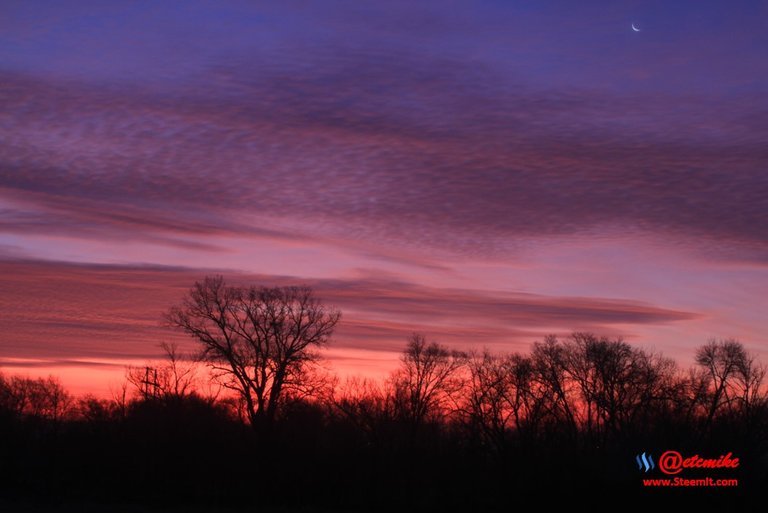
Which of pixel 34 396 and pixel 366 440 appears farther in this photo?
pixel 34 396

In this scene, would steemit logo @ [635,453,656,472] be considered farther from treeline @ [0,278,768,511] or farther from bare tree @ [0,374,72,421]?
bare tree @ [0,374,72,421]

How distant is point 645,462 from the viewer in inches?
1533

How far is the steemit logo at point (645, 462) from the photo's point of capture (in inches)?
1495

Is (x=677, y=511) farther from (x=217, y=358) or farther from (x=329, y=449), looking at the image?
(x=217, y=358)

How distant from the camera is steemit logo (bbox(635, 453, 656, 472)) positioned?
38.0 m

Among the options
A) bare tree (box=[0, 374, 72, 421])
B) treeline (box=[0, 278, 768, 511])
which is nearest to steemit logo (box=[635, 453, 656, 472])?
treeline (box=[0, 278, 768, 511])

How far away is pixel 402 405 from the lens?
213 feet

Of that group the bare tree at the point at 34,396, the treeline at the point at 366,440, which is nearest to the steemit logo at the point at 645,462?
the treeline at the point at 366,440

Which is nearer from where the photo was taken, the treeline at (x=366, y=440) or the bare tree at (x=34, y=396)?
the treeline at (x=366, y=440)

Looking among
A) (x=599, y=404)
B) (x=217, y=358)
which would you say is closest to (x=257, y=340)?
(x=217, y=358)

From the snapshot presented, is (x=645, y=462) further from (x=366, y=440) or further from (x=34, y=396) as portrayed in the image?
(x=34, y=396)

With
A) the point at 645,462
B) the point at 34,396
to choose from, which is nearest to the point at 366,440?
the point at 645,462

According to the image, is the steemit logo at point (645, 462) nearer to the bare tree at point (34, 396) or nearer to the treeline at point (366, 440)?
the treeline at point (366, 440)

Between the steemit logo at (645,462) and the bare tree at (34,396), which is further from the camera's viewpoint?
the bare tree at (34,396)
